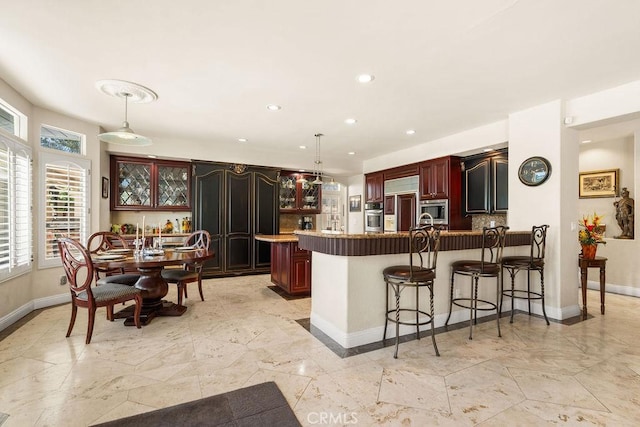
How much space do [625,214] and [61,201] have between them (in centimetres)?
806

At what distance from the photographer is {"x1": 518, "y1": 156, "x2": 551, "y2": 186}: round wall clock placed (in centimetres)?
356

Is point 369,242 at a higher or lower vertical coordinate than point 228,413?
higher

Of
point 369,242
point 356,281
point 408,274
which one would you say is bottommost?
point 356,281

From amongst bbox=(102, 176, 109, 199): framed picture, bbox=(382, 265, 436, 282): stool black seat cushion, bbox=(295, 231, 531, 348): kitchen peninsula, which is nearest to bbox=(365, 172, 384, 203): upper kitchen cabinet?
bbox=(295, 231, 531, 348): kitchen peninsula

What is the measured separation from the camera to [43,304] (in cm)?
386

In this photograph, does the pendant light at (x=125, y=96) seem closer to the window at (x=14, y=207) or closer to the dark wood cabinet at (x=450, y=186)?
the window at (x=14, y=207)

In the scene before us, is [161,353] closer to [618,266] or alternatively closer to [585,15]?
[585,15]

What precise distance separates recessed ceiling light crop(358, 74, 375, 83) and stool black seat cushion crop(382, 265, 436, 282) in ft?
5.96

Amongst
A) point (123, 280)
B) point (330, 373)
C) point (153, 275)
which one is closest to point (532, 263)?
point (330, 373)

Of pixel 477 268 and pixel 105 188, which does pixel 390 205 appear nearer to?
pixel 477 268

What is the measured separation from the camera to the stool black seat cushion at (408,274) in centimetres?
255

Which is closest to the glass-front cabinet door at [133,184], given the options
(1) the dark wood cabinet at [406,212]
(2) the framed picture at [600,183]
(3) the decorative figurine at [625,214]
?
(1) the dark wood cabinet at [406,212]

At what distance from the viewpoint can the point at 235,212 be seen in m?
5.93

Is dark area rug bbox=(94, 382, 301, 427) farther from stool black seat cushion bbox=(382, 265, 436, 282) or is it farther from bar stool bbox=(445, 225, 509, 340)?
bar stool bbox=(445, 225, 509, 340)
